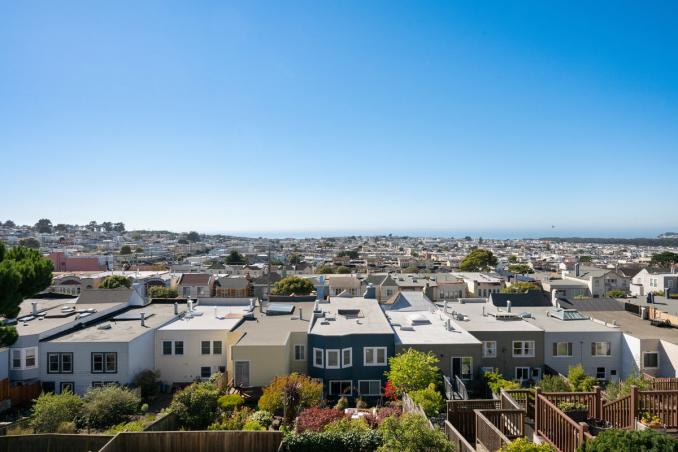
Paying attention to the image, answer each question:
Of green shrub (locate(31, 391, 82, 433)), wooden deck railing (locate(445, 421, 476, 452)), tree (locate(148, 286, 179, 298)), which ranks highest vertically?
wooden deck railing (locate(445, 421, 476, 452))

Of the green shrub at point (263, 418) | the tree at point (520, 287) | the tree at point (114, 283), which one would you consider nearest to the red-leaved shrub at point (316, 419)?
the green shrub at point (263, 418)

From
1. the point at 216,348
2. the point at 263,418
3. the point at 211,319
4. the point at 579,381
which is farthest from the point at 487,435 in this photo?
the point at 211,319

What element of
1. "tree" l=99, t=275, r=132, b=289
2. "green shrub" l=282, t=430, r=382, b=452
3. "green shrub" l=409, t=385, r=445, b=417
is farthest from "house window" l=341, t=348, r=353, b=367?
"tree" l=99, t=275, r=132, b=289

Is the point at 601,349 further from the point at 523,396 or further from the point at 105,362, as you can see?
the point at 105,362

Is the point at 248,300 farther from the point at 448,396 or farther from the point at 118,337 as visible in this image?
the point at 448,396

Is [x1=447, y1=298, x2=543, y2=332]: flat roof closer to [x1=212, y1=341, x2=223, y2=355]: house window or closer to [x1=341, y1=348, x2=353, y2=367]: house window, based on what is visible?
[x1=341, y1=348, x2=353, y2=367]: house window

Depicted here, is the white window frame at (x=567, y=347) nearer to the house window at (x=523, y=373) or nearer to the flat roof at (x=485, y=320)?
the flat roof at (x=485, y=320)
